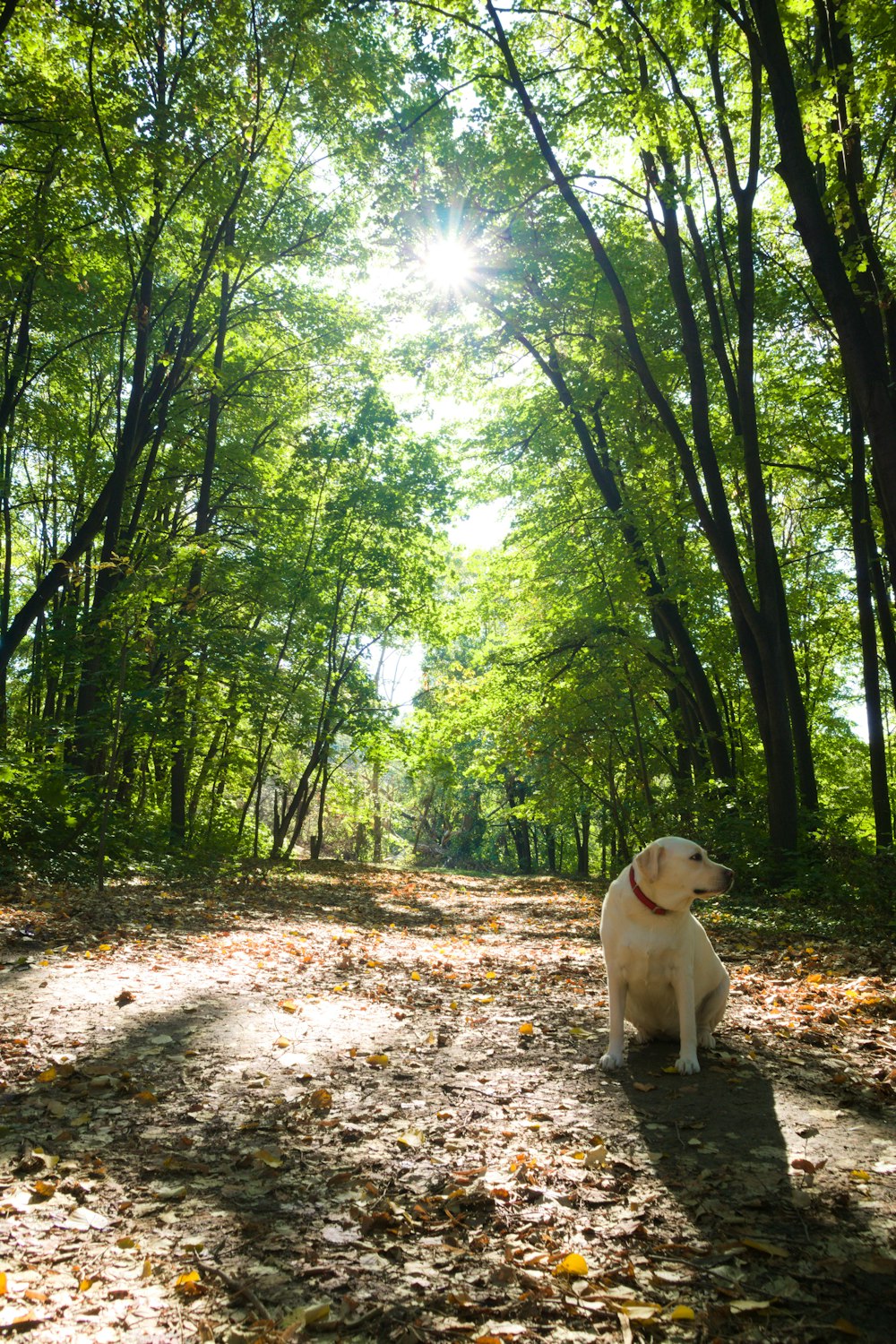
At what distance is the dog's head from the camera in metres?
3.61

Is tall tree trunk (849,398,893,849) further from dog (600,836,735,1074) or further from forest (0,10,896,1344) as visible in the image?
dog (600,836,735,1074)

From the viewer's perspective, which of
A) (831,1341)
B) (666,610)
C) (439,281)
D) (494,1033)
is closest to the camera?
(831,1341)

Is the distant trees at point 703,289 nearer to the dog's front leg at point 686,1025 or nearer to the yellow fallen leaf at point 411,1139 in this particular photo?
the dog's front leg at point 686,1025

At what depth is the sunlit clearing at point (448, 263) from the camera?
528 inches

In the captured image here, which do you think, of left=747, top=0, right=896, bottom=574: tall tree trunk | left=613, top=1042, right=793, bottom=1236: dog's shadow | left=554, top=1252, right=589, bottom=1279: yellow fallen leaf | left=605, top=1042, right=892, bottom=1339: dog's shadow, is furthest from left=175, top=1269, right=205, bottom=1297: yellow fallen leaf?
left=747, top=0, right=896, bottom=574: tall tree trunk

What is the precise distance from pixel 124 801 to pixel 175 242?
32.8ft

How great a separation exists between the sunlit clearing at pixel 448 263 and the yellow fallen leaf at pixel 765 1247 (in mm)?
14336

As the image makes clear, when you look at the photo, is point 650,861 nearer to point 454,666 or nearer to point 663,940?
point 663,940

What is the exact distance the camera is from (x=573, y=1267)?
2.21m

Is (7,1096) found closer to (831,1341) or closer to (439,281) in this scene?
(831,1341)

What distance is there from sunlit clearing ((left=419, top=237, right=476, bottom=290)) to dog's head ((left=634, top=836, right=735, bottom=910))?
12.7 m

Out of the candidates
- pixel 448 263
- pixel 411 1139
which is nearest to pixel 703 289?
pixel 448 263

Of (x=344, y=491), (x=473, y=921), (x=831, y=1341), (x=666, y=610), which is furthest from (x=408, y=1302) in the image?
(x=344, y=491)

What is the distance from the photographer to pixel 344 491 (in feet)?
55.6
